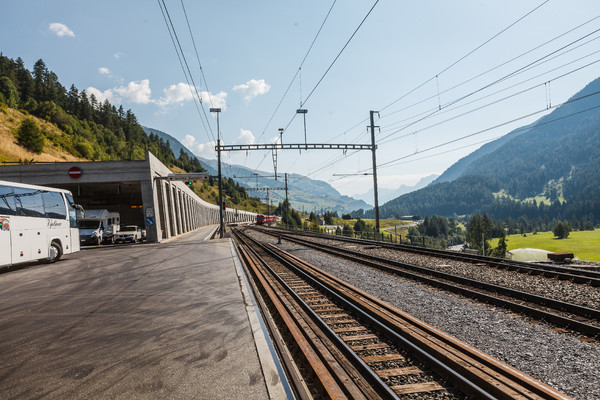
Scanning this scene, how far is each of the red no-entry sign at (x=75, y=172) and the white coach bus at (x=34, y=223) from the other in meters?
12.3

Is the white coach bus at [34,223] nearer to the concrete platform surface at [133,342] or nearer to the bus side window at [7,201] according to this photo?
the bus side window at [7,201]

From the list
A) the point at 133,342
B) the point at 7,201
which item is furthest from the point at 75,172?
the point at 133,342

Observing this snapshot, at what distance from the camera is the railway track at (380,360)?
4324 millimetres

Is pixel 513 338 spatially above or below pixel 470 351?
below

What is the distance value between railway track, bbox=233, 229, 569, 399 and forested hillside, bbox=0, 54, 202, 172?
81351 millimetres

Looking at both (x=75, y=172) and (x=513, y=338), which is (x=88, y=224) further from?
(x=513, y=338)

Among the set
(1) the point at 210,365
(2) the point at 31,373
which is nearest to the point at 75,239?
(2) the point at 31,373

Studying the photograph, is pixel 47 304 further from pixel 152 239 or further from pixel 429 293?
pixel 152 239

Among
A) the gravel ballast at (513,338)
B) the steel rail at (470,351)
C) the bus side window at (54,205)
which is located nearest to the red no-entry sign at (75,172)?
the bus side window at (54,205)

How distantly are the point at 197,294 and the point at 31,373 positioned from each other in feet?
16.7

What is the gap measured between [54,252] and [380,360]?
18335 mm

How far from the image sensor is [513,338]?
6469 millimetres

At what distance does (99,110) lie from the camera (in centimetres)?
15188

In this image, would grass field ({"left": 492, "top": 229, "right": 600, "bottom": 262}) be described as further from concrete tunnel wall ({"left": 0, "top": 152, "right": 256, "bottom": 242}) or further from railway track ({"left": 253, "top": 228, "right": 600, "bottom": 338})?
railway track ({"left": 253, "top": 228, "right": 600, "bottom": 338})
